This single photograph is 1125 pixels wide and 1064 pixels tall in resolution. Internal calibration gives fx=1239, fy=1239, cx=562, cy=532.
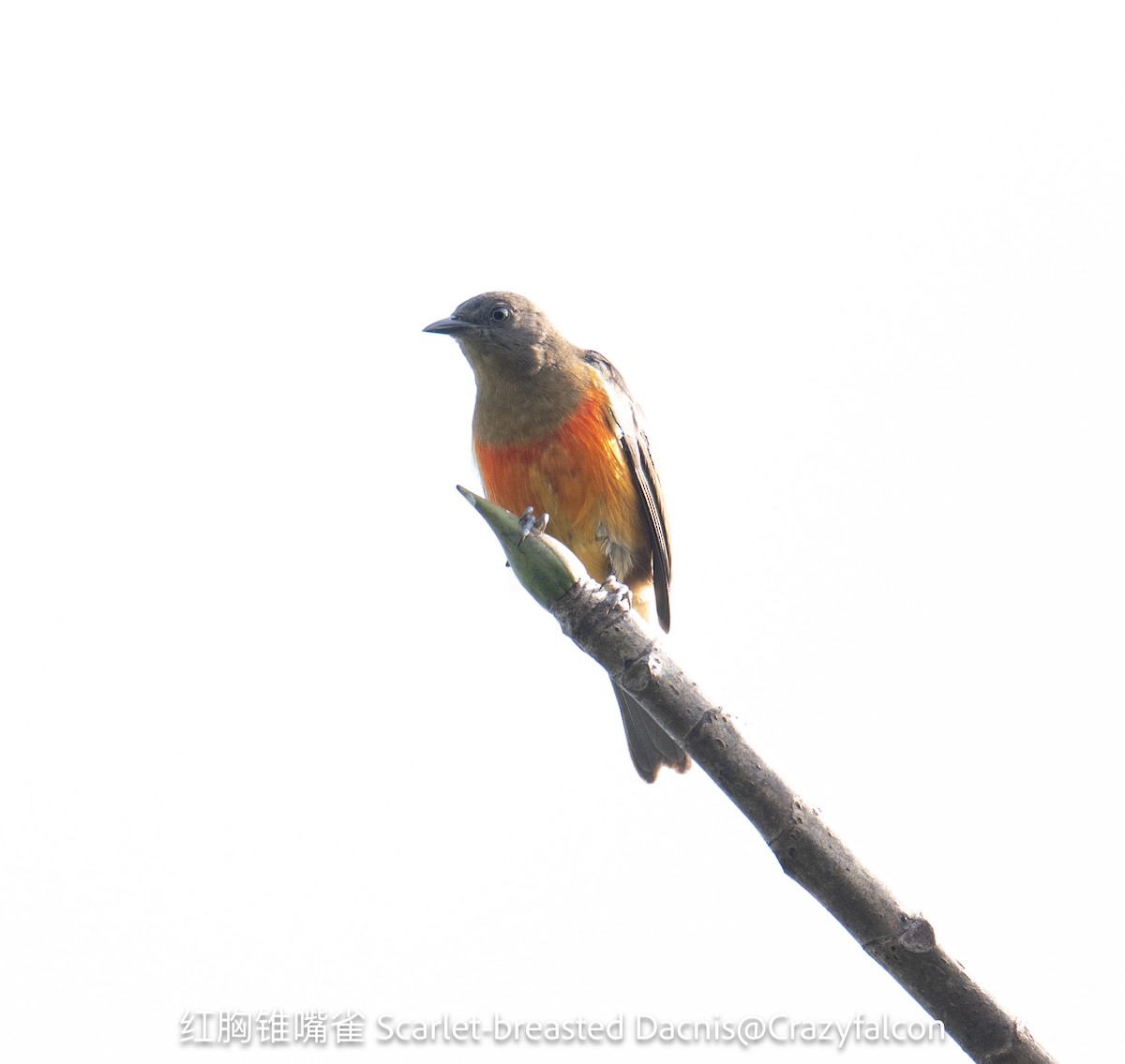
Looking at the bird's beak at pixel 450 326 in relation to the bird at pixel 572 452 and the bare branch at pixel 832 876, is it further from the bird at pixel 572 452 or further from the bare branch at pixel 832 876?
the bare branch at pixel 832 876

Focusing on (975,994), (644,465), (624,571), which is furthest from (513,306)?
(975,994)

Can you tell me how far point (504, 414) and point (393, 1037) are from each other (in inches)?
143

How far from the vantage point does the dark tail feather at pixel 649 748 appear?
7.11 m

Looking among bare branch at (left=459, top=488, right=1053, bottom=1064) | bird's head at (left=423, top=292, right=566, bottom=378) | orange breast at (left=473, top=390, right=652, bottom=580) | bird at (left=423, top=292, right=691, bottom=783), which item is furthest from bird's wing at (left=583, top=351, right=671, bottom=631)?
bare branch at (left=459, top=488, right=1053, bottom=1064)

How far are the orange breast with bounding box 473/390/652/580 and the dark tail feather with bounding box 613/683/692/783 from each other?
0.86 m

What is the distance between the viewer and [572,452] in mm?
7215

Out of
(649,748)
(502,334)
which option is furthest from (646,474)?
(649,748)

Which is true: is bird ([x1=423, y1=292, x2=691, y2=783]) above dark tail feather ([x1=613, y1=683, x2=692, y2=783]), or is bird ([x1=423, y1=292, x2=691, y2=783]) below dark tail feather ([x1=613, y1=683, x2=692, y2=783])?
above

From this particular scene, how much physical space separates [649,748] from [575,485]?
159cm

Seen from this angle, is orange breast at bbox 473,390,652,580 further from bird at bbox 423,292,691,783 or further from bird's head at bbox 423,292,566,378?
bird's head at bbox 423,292,566,378

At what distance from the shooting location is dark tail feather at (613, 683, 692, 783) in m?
7.11

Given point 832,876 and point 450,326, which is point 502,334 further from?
point 832,876

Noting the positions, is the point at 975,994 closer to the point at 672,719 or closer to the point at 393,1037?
the point at 672,719

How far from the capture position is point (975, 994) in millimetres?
2967
